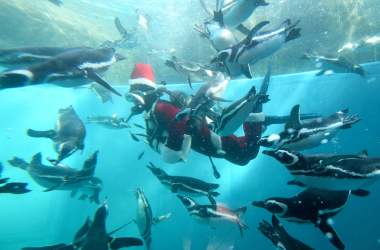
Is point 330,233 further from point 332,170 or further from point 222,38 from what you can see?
point 222,38

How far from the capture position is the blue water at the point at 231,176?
1712 centimetres

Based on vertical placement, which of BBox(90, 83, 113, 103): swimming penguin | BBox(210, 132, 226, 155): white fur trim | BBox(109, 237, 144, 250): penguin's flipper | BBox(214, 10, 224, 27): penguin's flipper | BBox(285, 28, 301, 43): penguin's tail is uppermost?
BBox(90, 83, 113, 103): swimming penguin

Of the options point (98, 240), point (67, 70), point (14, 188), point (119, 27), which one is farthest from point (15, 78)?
point (119, 27)

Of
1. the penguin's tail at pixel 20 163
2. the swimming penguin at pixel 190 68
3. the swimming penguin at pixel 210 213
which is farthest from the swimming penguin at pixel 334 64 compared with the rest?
the penguin's tail at pixel 20 163

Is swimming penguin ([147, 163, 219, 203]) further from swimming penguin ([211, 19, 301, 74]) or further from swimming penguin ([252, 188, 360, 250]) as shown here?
swimming penguin ([211, 19, 301, 74])

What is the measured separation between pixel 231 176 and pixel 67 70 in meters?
16.6

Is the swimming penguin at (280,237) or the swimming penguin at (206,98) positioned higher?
the swimming penguin at (206,98)

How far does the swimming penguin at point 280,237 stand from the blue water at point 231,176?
8940 millimetres

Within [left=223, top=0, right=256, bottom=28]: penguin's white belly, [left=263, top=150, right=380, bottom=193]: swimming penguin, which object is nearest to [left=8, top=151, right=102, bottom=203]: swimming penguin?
[left=223, top=0, right=256, bottom=28]: penguin's white belly

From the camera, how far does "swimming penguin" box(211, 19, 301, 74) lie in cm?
480

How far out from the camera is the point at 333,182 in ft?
13.0

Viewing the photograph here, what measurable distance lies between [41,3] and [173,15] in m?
7.01

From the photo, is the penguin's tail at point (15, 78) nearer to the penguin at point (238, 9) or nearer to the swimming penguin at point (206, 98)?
the swimming penguin at point (206, 98)

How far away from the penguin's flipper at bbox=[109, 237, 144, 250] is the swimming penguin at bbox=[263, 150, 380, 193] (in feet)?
8.57
